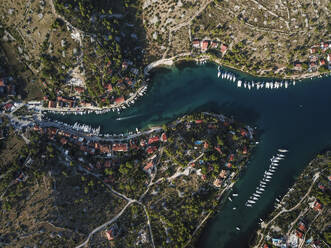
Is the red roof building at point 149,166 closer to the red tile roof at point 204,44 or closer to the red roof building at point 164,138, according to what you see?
the red roof building at point 164,138

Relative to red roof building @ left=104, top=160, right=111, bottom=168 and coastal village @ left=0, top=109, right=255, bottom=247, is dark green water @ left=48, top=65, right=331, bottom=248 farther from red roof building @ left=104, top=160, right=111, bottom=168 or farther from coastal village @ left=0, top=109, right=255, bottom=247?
red roof building @ left=104, top=160, right=111, bottom=168

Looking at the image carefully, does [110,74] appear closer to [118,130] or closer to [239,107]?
[118,130]

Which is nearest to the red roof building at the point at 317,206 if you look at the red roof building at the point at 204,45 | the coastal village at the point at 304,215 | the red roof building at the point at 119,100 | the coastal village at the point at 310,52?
the coastal village at the point at 304,215

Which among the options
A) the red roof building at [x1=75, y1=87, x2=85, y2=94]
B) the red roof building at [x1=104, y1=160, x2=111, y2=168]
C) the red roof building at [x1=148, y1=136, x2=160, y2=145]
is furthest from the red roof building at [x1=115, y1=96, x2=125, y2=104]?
the red roof building at [x1=104, y1=160, x2=111, y2=168]

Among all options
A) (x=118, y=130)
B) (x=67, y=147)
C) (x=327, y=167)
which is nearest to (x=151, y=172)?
(x=118, y=130)

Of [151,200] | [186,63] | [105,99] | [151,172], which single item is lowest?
[151,200]

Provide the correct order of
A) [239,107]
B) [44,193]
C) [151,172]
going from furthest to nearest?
[239,107] → [151,172] → [44,193]

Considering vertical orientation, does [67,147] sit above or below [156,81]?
below

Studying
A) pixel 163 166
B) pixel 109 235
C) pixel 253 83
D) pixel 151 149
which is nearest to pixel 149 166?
pixel 163 166
